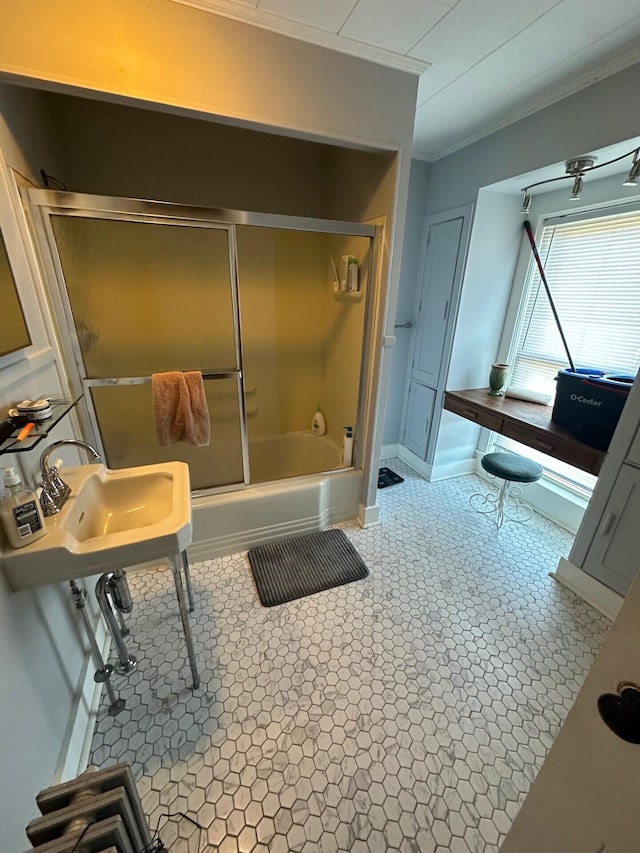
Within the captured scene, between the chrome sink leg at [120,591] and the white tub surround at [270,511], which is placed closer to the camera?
the chrome sink leg at [120,591]

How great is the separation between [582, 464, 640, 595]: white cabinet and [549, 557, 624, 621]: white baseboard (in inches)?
1.6

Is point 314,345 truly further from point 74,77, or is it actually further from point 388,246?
point 74,77

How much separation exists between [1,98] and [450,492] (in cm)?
312

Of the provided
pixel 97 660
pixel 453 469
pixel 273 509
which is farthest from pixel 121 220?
pixel 453 469

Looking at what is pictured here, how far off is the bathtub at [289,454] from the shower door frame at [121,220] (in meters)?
0.75

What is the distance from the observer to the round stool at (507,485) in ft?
6.91

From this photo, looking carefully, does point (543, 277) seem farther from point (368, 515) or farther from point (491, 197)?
point (368, 515)

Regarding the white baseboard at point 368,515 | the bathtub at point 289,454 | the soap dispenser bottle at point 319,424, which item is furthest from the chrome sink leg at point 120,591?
the soap dispenser bottle at point 319,424

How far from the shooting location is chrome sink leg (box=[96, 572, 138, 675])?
46.8 inches

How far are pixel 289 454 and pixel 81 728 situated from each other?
6.26 feet

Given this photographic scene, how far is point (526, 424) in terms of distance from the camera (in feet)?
6.44

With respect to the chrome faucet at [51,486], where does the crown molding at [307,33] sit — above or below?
above

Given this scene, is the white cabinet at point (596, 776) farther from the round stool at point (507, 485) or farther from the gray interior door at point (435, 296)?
the gray interior door at point (435, 296)

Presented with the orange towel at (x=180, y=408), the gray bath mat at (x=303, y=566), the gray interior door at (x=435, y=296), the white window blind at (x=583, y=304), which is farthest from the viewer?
the gray interior door at (x=435, y=296)
